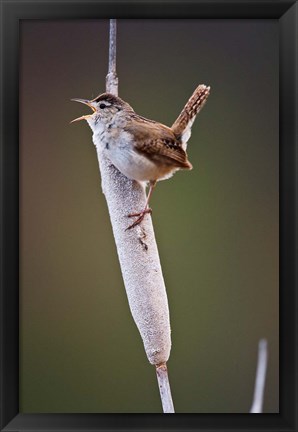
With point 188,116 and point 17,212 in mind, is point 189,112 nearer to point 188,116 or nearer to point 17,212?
point 188,116

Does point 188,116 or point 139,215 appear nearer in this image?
point 139,215

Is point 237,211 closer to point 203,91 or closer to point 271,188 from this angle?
point 271,188

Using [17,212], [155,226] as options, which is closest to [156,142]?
[155,226]

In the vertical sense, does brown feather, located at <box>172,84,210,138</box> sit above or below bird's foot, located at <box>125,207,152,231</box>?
above

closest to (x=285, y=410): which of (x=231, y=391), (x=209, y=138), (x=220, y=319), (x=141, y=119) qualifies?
(x=231, y=391)

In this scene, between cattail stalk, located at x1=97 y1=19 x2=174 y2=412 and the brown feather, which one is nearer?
cattail stalk, located at x1=97 y1=19 x2=174 y2=412

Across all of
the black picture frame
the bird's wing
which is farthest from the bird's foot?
the black picture frame

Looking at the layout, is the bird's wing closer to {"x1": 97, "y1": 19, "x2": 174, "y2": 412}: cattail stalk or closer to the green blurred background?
{"x1": 97, "y1": 19, "x2": 174, "y2": 412}: cattail stalk
